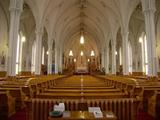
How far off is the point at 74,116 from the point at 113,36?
2587 centimetres

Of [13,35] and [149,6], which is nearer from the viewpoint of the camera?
[13,35]

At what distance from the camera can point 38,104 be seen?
14.2 feet

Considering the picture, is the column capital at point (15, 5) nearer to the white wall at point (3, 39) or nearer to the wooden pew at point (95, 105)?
the white wall at point (3, 39)

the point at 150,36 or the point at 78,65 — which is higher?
the point at 150,36

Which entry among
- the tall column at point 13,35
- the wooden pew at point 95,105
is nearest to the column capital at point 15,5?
the tall column at point 13,35

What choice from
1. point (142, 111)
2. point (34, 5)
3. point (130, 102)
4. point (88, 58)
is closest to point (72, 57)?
point (88, 58)

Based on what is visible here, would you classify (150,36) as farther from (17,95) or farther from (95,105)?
(95,105)

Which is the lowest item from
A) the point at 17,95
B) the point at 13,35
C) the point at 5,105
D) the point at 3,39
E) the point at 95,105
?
the point at 5,105

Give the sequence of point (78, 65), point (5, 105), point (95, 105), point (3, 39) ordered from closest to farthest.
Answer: point (95, 105), point (5, 105), point (3, 39), point (78, 65)

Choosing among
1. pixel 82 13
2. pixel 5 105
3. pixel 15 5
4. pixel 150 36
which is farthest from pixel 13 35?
pixel 82 13

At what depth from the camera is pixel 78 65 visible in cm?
4831

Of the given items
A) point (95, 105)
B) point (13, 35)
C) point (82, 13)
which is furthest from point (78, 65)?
point (95, 105)

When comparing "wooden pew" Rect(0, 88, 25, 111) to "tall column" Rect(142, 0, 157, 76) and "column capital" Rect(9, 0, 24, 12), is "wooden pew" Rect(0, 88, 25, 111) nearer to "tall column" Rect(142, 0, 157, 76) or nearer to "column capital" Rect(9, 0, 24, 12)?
"column capital" Rect(9, 0, 24, 12)

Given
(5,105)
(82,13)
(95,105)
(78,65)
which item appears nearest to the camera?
(95,105)
